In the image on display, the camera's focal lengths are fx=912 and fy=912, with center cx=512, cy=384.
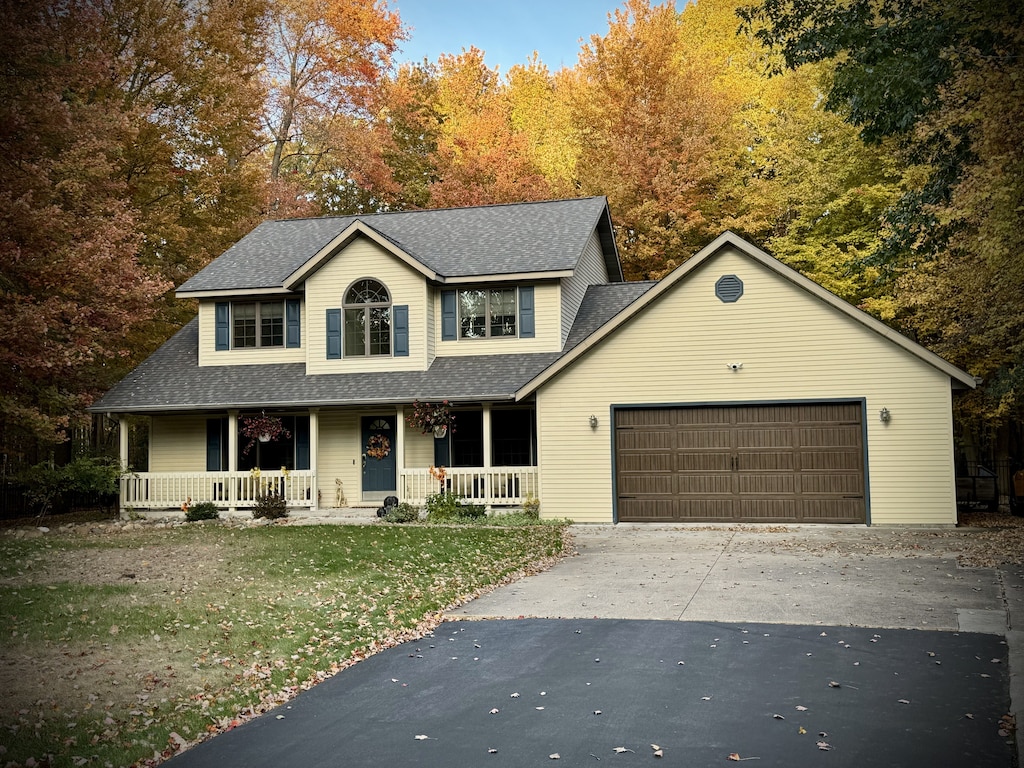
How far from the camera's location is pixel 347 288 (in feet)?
71.4

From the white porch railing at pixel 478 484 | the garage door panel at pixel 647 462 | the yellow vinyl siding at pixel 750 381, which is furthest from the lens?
the white porch railing at pixel 478 484

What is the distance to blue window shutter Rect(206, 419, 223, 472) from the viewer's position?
2247cm

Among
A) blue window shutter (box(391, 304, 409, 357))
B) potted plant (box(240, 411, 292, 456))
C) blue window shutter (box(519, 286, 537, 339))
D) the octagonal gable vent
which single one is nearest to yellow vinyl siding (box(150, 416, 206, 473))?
potted plant (box(240, 411, 292, 456))

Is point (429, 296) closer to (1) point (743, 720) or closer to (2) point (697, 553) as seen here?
(2) point (697, 553)

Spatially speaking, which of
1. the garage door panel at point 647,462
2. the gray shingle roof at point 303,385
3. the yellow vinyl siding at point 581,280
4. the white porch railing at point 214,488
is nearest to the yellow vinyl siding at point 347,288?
the gray shingle roof at point 303,385

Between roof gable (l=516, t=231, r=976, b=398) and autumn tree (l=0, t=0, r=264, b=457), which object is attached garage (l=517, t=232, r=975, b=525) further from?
autumn tree (l=0, t=0, r=264, b=457)

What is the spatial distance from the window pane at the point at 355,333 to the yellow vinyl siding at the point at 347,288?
20 cm

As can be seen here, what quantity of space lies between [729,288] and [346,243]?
29.9 feet

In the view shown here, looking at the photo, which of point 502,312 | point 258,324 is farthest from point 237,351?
point 502,312

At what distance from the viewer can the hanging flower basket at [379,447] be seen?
21875mm

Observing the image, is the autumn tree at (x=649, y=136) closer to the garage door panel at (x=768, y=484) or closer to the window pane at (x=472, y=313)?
the window pane at (x=472, y=313)

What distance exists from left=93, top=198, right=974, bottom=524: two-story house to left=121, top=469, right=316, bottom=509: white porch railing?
0.17 ft

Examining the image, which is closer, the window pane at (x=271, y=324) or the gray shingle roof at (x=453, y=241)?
the gray shingle roof at (x=453, y=241)

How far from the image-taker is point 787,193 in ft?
87.1
